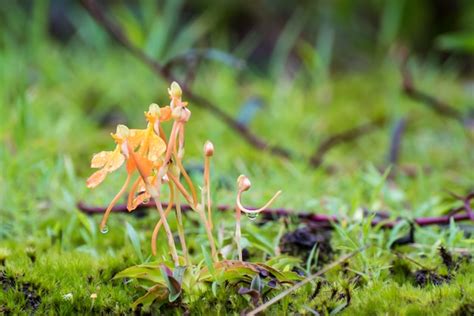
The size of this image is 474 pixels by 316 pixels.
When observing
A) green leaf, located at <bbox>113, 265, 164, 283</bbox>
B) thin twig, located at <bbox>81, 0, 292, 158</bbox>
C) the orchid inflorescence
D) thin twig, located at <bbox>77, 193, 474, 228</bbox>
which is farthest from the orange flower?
thin twig, located at <bbox>81, 0, 292, 158</bbox>

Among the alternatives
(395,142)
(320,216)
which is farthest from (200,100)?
(320,216)

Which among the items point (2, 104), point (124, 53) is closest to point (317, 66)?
point (124, 53)

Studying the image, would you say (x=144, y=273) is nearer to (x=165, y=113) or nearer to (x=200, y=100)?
(x=165, y=113)

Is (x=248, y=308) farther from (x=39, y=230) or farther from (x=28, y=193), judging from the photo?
(x=28, y=193)

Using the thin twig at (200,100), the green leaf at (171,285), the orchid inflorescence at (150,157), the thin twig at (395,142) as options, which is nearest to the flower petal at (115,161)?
the orchid inflorescence at (150,157)

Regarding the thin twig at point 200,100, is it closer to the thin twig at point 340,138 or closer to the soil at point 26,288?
the thin twig at point 340,138
